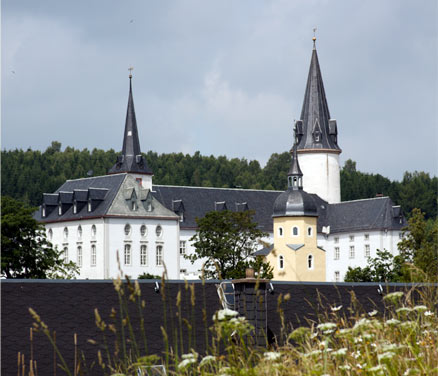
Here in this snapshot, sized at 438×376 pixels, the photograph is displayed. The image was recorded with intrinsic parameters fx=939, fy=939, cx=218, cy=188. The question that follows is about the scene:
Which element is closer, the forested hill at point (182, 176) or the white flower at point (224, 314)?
Result: the white flower at point (224, 314)

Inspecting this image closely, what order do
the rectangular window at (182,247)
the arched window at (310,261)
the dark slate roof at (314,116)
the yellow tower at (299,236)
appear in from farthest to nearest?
the dark slate roof at (314,116), the rectangular window at (182,247), the arched window at (310,261), the yellow tower at (299,236)

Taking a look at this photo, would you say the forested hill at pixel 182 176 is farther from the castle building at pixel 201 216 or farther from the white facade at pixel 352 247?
the white facade at pixel 352 247

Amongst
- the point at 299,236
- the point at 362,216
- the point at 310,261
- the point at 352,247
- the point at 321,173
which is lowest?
the point at 310,261

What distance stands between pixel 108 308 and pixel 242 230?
62.4m

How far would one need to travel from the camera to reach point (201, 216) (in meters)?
99.1

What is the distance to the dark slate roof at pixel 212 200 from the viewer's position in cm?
9881

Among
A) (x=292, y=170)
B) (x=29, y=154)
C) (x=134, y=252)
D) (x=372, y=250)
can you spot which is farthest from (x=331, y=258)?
(x=29, y=154)

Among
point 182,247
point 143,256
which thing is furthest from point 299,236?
point 182,247

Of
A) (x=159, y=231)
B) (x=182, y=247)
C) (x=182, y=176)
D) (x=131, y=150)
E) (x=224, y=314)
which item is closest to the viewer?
(x=224, y=314)

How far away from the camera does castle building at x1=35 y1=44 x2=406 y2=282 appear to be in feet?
275

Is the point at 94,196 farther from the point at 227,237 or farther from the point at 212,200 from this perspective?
the point at 227,237

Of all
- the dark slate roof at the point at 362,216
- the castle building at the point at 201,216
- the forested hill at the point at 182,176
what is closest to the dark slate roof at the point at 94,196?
the castle building at the point at 201,216

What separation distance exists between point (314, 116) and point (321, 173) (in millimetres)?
6431

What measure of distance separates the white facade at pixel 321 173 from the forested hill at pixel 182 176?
118 feet
